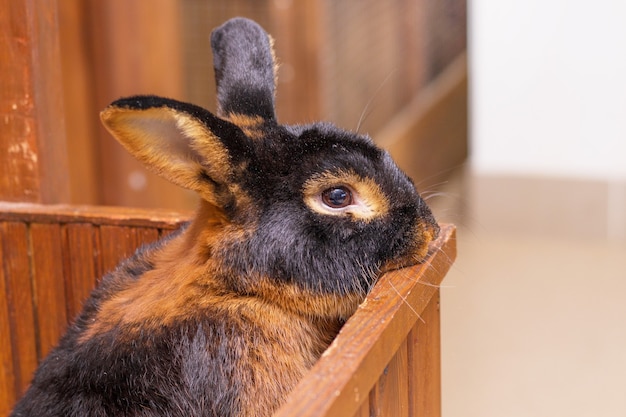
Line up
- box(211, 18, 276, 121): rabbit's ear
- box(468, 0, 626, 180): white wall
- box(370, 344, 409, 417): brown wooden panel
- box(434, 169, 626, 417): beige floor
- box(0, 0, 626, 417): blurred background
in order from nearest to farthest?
box(370, 344, 409, 417): brown wooden panel → box(211, 18, 276, 121): rabbit's ear → box(434, 169, 626, 417): beige floor → box(0, 0, 626, 417): blurred background → box(468, 0, 626, 180): white wall

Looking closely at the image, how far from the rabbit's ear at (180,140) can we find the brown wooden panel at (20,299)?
56 centimetres

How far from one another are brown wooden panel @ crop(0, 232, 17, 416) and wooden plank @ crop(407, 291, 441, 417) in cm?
79

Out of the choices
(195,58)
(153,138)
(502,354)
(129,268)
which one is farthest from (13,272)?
(195,58)

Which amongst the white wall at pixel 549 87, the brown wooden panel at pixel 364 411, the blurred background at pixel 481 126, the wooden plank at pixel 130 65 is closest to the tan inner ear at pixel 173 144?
the brown wooden panel at pixel 364 411

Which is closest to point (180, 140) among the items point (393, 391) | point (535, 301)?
point (393, 391)

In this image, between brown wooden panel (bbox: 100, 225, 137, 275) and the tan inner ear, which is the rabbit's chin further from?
brown wooden panel (bbox: 100, 225, 137, 275)

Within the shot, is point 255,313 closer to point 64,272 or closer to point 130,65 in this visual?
point 64,272

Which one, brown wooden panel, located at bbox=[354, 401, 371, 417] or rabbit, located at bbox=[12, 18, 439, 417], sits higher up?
rabbit, located at bbox=[12, 18, 439, 417]

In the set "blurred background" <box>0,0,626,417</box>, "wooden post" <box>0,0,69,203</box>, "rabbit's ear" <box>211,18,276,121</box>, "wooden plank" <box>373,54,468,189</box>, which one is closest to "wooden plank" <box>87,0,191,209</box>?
"blurred background" <box>0,0,626,417</box>

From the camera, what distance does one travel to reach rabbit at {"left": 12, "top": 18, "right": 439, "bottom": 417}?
1.23 meters

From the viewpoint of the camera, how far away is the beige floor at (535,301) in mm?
2475

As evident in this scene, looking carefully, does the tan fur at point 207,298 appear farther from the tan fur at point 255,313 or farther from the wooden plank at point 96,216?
the wooden plank at point 96,216

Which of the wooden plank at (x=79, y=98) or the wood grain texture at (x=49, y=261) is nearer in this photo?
the wood grain texture at (x=49, y=261)

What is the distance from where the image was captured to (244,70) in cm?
146
